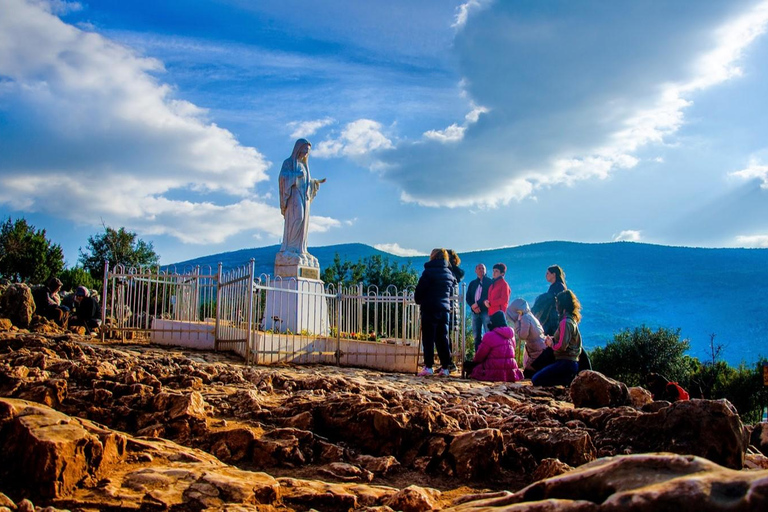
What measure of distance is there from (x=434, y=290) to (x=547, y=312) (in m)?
2.17

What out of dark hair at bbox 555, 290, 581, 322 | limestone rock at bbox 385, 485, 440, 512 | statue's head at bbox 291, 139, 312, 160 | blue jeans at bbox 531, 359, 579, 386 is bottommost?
limestone rock at bbox 385, 485, 440, 512

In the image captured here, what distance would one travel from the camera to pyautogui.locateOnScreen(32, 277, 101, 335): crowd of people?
47.6 ft

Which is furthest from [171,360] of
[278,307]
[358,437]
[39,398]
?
[278,307]

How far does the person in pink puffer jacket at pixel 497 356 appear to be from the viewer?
369 inches

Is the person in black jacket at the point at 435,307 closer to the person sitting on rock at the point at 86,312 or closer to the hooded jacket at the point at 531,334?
the hooded jacket at the point at 531,334

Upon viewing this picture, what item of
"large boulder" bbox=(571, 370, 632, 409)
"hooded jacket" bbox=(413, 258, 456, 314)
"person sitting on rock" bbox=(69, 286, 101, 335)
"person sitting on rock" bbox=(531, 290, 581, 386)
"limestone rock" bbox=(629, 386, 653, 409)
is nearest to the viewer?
"large boulder" bbox=(571, 370, 632, 409)

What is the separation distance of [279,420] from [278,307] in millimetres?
9461

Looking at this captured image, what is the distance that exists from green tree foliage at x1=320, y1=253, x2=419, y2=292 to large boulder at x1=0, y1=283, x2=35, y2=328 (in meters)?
26.3

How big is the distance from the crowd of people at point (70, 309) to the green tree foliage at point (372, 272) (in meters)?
24.7

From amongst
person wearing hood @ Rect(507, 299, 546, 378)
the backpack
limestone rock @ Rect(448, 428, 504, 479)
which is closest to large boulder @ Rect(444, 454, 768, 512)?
limestone rock @ Rect(448, 428, 504, 479)

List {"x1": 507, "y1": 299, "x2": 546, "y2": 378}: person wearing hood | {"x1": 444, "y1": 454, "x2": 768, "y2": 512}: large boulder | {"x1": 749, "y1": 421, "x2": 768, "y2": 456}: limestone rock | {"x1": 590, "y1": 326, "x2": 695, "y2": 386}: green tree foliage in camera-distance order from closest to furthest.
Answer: {"x1": 444, "y1": 454, "x2": 768, "y2": 512}: large boulder, {"x1": 749, "y1": 421, "x2": 768, "y2": 456}: limestone rock, {"x1": 507, "y1": 299, "x2": 546, "y2": 378}: person wearing hood, {"x1": 590, "y1": 326, "x2": 695, "y2": 386}: green tree foliage

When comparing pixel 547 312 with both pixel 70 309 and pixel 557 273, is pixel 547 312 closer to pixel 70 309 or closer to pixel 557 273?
pixel 557 273

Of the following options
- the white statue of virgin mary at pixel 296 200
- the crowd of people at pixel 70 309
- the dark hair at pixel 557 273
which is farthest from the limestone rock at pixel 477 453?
the crowd of people at pixel 70 309

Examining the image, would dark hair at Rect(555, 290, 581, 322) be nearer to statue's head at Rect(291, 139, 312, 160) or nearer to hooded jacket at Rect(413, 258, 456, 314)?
hooded jacket at Rect(413, 258, 456, 314)
